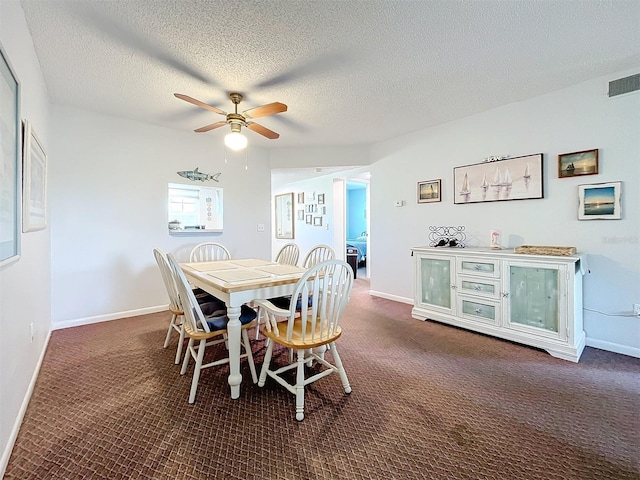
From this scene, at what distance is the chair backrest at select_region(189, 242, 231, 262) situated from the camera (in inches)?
136

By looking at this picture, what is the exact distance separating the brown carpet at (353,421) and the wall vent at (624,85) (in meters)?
2.22

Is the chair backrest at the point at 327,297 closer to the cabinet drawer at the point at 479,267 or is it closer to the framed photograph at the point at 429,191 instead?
the cabinet drawer at the point at 479,267

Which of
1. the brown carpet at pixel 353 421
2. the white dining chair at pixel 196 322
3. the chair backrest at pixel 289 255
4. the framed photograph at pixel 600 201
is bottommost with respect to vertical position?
the brown carpet at pixel 353 421

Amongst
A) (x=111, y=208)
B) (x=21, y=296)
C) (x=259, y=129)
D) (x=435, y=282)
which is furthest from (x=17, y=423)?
(x=435, y=282)

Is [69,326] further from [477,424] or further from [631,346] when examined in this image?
[631,346]

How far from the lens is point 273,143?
4367mm

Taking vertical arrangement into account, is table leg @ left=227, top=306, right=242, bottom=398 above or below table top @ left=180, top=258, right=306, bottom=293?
below

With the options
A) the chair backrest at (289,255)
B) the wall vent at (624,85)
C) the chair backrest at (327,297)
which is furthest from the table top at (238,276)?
the wall vent at (624,85)

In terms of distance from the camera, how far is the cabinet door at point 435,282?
10.3 feet

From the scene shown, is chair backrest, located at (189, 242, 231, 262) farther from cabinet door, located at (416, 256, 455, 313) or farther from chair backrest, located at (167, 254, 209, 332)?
cabinet door, located at (416, 256, 455, 313)

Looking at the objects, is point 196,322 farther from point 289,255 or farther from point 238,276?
point 289,255

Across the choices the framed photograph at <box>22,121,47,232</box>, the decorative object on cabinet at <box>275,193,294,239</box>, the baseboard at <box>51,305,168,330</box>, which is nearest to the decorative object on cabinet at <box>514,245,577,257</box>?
the framed photograph at <box>22,121,47,232</box>

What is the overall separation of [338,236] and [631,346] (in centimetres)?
422

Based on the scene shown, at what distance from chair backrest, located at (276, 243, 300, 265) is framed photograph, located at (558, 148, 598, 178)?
2717 millimetres
